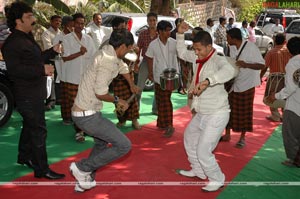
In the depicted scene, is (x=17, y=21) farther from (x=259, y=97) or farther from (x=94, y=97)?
(x=259, y=97)

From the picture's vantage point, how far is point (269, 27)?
19.9 meters

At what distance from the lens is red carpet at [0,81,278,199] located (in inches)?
178

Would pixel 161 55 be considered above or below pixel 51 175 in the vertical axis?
above

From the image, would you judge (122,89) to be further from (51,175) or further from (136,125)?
(51,175)

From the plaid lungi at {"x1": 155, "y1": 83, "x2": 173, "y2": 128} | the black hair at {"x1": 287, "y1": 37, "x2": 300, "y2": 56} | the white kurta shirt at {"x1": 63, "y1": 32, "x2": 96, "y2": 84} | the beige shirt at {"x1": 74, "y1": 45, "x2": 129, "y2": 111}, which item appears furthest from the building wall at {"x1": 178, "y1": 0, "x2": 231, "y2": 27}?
the beige shirt at {"x1": 74, "y1": 45, "x2": 129, "y2": 111}

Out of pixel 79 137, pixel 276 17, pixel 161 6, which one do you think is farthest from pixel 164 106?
pixel 276 17

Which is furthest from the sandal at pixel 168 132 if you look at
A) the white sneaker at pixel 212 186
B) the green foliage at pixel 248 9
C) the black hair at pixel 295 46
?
the green foliage at pixel 248 9

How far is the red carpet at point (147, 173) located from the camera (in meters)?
4.53

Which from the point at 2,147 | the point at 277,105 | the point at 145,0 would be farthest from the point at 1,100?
the point at 145,0

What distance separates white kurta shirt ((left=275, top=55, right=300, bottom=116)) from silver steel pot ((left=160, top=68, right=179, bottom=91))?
5.02ft

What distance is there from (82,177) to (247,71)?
2.93 m

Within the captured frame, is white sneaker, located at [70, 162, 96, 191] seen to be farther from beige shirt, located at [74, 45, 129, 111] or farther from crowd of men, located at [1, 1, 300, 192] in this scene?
beige shirt, located at [74, 45, 129, 111]

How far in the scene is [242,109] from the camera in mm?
6129

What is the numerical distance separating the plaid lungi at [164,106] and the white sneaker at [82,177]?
241cm
